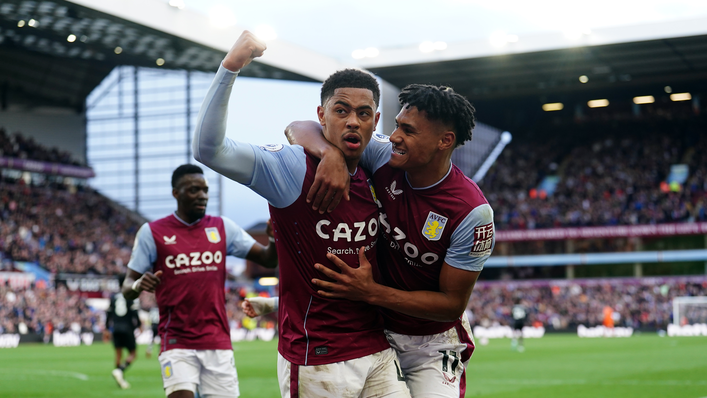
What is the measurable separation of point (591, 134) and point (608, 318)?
15.9 m

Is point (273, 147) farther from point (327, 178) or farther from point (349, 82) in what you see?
point (349, 82)

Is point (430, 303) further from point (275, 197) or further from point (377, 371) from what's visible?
point (275, 197)

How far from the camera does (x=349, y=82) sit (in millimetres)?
4023

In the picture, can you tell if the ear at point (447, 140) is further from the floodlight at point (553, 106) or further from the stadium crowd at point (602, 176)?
the floodlight at point (553, 106)

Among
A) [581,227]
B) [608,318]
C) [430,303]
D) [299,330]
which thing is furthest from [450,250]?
[581,227]

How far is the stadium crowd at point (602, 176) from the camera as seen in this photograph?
143ft

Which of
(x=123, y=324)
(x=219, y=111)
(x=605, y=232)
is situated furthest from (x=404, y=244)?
(x=605, y=232)

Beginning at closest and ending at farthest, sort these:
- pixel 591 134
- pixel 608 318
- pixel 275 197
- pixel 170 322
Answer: pixel 275 197
pixel 170 322
pixel 608 318
pixel 591 134

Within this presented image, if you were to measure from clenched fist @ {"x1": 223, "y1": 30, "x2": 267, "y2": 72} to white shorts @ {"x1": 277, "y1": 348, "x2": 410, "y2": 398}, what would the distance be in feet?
5.19

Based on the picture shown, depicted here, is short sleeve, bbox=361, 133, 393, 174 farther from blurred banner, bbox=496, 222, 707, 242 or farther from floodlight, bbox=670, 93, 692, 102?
floodlight, bbox=670, 93, 692, 102

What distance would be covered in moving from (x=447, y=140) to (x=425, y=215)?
0.43 m

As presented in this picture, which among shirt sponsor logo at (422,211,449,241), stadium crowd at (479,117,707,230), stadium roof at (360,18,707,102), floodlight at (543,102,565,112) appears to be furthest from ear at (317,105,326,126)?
floodlight at (543,102,565,112)

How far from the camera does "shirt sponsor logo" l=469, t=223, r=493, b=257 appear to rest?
4203 mm

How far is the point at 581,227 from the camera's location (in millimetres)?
44281
